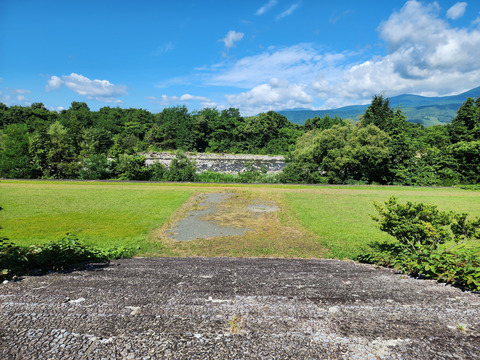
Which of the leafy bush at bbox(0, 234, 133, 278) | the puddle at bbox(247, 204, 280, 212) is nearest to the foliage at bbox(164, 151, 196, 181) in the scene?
the puddle at bbox(247, 204, 280, 212)

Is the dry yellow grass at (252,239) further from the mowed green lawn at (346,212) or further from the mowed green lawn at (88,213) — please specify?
the mowed green lawn at (88,213)

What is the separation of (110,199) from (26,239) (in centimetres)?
846

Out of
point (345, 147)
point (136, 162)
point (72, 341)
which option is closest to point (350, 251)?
point (72, 341)

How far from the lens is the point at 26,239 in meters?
9.59

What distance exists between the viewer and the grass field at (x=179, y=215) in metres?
9.62

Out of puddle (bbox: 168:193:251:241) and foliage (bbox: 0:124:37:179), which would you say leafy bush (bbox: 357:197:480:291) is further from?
foliage (bbox: 0:124:37:179)

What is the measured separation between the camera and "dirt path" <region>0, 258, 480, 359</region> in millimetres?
2514

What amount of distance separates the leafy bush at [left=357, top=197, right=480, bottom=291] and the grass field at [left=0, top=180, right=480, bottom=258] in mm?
2282

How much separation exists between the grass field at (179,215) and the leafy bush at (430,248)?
2.28 m

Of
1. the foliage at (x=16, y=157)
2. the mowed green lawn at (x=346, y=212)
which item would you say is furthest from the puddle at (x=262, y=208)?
the foliage at (x=16, y=157)

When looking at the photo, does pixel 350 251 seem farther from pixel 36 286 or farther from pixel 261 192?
pixel 261 192

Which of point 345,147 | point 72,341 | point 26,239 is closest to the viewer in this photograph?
point 72,341

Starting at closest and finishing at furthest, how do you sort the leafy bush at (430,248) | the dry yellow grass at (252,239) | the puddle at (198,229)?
the leafy bush at (430,248) → the dry yellow grass at (252,239) → the puddle at (198,229)

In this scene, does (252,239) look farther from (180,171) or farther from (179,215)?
(180,171)
